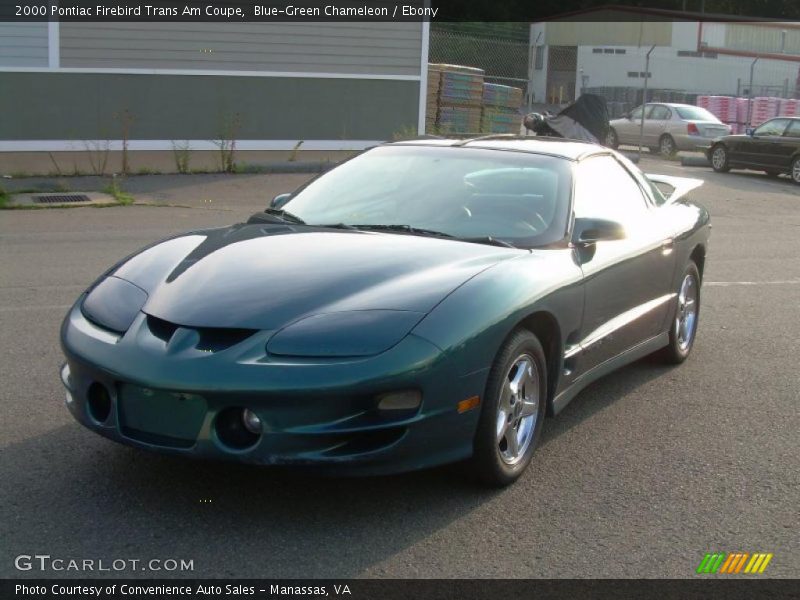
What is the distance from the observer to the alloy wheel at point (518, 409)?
4.38 metres

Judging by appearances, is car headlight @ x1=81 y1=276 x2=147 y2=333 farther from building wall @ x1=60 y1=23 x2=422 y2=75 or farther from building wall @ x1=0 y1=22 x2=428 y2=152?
building wall @ x1=60 y1=23 x2=422 y2=75

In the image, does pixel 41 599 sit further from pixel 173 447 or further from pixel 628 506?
pixel 628 506

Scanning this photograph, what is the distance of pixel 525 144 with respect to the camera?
234 inches

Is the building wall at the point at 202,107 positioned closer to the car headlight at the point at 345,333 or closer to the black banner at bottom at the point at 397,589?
the car headlight at the point at 345,333

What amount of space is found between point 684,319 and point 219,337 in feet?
12.3

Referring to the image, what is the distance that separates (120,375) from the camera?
12.8ft

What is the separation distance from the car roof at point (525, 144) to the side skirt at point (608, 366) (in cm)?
111

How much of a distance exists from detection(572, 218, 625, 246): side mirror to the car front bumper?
4.68 feet

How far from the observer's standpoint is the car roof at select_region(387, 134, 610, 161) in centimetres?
577

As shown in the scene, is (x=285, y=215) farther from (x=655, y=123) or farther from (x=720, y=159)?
(x=655, y=123)

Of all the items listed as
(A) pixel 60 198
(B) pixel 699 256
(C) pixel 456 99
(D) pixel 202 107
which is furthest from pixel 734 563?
(C) pixel 456 99

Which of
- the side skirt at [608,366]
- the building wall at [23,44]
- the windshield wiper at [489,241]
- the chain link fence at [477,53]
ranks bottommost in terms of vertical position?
the side skirt at [608,366]

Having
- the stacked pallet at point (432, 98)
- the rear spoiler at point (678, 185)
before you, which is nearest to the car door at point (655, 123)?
the stacked pallet at point (432, 98)

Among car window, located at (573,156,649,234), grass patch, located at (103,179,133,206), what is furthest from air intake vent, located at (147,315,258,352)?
grass patch, located at (103,179,133,206)
